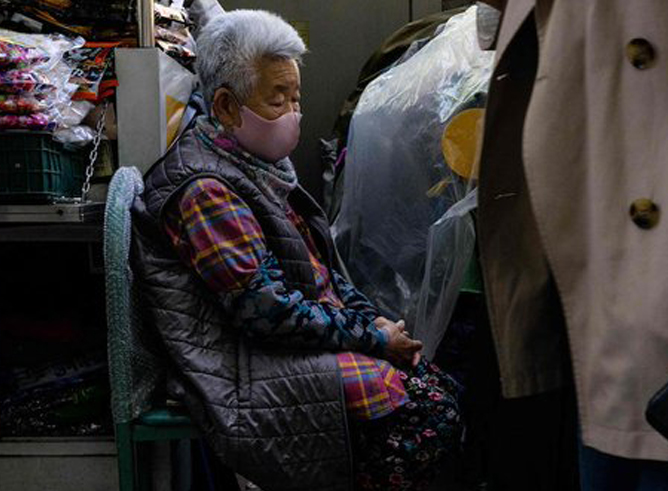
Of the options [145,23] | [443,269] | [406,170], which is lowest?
[443,269]

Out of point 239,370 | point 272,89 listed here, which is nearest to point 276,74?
point 272,89

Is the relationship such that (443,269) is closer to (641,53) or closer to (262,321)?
(262,321)

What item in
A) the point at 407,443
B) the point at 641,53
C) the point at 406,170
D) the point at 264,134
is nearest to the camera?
the point at 641,53

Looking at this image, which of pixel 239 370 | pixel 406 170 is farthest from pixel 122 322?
pixel 406 170

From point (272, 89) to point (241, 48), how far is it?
13 centimetres

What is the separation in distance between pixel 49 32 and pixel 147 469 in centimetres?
122

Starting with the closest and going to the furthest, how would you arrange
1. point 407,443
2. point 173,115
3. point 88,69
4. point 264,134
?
point 407,443, point 264,134, point 88,69, point 173,115

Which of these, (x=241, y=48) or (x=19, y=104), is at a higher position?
(x=241, y=48)

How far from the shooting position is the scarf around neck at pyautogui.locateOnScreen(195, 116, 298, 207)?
1895 mm

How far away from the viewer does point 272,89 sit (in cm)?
195

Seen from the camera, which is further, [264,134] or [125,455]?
[264,134]

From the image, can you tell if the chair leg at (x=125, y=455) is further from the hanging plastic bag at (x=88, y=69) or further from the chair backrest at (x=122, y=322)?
the hanging plastic bag at (x=88, y=69)

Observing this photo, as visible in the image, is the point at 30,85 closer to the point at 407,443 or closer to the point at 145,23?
the point at 145,23

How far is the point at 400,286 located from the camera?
2543mm
